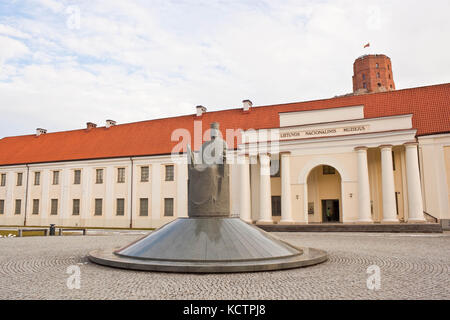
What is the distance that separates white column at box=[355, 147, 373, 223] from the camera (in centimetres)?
2794

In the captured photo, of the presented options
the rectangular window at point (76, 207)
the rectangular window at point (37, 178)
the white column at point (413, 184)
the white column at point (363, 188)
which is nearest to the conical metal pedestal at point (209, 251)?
the white column at point (363, 188)

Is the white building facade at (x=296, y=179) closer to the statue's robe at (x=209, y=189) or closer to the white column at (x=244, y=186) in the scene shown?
the white column at (x=244, y=186)

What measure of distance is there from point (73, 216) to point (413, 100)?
34.8 metres

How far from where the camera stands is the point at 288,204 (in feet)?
99.2

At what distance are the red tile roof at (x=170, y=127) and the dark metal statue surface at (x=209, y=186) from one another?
22.6 metres

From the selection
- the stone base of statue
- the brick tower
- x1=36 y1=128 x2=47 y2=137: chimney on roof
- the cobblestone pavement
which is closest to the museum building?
x1=36 y1=128 x2=47 y2=137: chimney on roof

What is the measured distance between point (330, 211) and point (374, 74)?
227ft

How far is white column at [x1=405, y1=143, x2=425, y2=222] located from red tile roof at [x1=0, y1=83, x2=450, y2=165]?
8.02 feet

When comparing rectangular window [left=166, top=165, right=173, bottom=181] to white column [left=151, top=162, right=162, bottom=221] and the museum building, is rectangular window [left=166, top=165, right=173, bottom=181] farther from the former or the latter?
white column [left=151, top=162, right=162, bottom=221]

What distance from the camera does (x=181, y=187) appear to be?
36.3m

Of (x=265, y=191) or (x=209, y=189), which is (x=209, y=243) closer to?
(x=209, y=189)

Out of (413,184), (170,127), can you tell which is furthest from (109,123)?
(413,184)

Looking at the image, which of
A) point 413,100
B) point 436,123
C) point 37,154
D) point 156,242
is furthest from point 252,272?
point 37,154

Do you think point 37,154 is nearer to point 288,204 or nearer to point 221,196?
point 288,204
